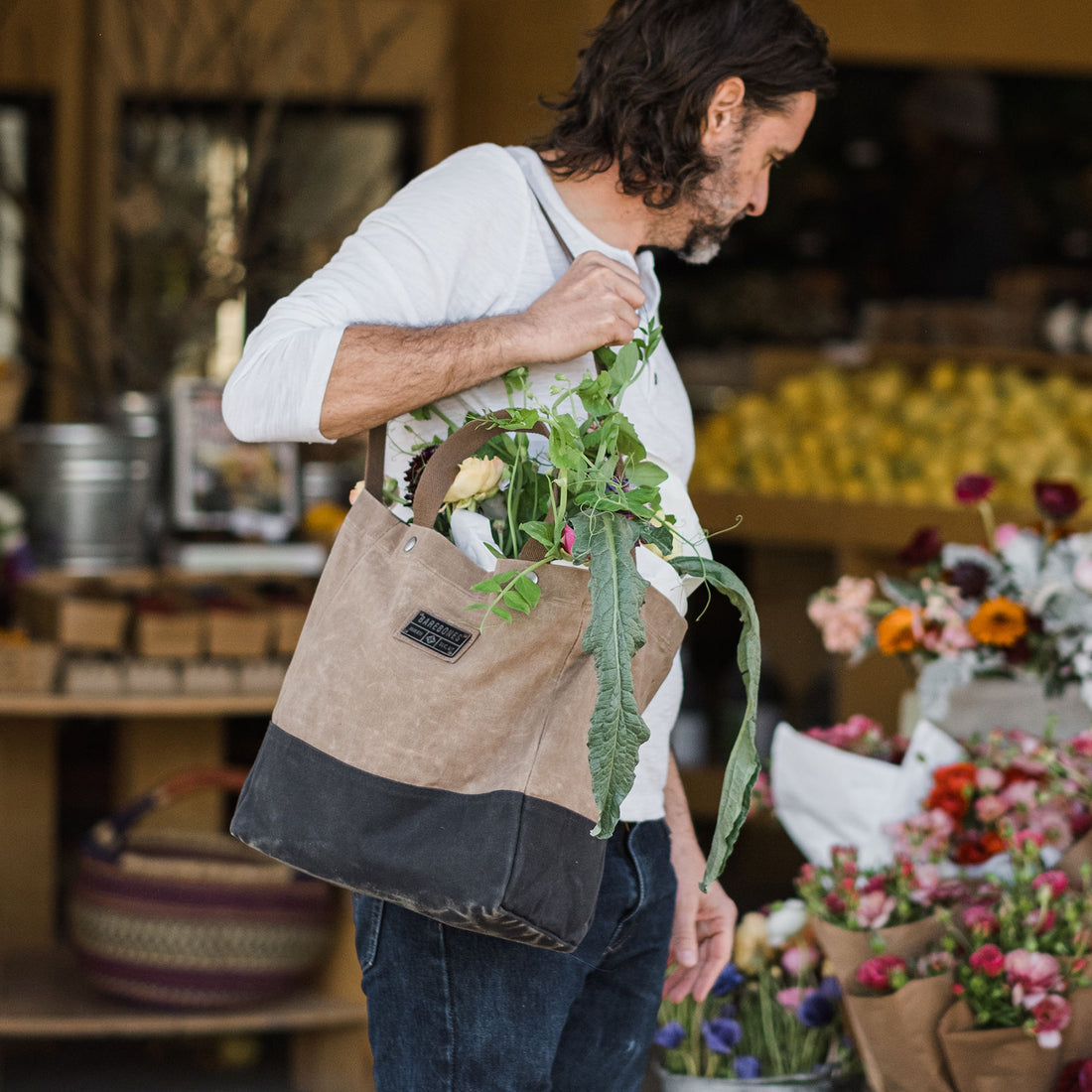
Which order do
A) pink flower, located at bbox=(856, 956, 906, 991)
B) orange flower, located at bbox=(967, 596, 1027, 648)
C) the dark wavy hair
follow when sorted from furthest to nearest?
orange flower, located at bbox=(967, 596, 1027, 648), pink flower, located at bbox=(856, 956, 906, 991), the dark wavy hair

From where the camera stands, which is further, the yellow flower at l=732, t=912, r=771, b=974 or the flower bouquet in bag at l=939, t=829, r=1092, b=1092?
the yellow flower at l=732, t=912, r=771, b=974

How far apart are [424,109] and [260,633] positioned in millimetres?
2986

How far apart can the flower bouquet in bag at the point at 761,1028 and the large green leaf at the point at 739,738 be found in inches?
31.4

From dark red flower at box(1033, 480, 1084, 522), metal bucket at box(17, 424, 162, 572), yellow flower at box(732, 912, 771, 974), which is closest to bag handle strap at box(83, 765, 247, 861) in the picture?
metal bucket at box(17, 424, 162, 572)

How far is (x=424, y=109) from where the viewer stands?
5.27 metres

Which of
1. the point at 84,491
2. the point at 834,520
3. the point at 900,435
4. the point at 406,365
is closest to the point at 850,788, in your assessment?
the point at 406,365

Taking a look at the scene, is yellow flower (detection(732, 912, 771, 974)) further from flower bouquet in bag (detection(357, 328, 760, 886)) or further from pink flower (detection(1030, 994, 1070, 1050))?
flower bouquet in bag (detection(357, 328, 760, 886))

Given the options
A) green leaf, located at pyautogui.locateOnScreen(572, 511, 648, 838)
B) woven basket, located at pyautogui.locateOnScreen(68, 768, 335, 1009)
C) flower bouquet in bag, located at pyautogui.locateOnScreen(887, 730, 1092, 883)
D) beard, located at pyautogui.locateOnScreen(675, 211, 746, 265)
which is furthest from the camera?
woven basket, located at pyautogui.locateOnScreen(68, 768, 335, 1009)

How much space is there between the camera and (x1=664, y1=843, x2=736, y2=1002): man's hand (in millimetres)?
1577

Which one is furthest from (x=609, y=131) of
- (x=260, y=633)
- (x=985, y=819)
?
(x=260, y=633)

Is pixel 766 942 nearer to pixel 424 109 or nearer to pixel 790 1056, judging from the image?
pixel 790 1056

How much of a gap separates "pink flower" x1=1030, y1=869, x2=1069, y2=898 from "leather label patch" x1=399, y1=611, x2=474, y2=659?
3.06 ft

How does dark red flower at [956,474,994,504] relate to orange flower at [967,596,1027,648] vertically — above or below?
above

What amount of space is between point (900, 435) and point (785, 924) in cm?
232
